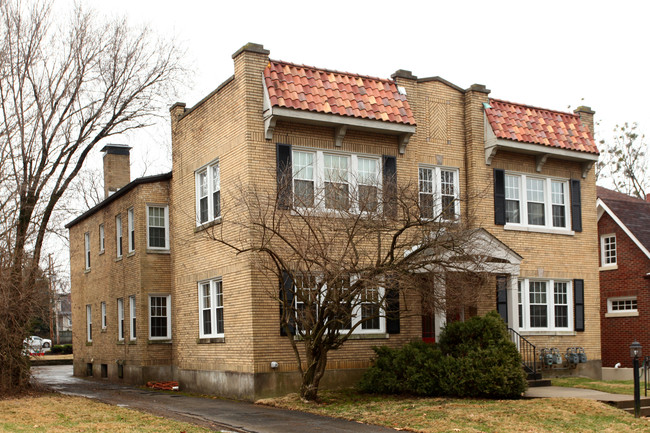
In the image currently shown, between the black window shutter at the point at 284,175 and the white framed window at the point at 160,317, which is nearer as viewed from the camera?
the black window shutter at the point at 284,175

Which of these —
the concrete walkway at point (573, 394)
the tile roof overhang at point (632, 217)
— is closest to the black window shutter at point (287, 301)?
the concrete walkway at point (573, 394)

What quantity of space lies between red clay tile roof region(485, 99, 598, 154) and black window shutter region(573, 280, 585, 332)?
4127 mm

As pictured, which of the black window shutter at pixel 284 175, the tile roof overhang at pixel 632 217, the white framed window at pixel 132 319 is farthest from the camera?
the tile roof overhang at pixel 632 217

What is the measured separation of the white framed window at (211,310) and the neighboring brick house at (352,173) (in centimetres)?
4

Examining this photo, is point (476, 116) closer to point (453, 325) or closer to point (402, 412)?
point (453, 325)

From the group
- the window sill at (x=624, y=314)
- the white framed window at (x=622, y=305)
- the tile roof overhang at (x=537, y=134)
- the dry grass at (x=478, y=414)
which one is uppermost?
the tile roof overhang at (x=537, y=134)

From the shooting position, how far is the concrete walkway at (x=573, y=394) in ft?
55.6

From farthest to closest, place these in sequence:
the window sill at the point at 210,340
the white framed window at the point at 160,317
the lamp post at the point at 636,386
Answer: the white framed window at the point at 160,317
the window sill at the point at 210,340
the lamp post at the point at 636,386

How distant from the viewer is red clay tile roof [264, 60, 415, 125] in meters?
18.8

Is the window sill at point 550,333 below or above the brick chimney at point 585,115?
below

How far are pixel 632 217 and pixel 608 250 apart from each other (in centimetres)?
162

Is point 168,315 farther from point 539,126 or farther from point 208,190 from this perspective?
point 539,126

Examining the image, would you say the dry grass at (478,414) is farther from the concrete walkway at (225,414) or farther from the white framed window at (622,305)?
the white framed window at (622,305)

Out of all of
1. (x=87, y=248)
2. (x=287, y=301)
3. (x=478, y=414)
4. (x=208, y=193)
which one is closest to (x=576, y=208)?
(x=287, y=301)
